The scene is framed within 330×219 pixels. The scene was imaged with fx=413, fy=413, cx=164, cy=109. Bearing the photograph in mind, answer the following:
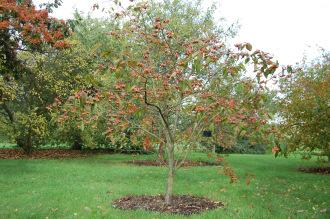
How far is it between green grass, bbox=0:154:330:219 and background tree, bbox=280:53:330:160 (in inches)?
60.1

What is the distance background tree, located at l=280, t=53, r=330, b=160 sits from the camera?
587 inches

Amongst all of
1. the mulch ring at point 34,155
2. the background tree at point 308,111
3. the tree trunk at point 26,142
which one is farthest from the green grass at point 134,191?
the tree trunk at point 26,142

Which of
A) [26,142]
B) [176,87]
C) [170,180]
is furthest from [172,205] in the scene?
[26,142]

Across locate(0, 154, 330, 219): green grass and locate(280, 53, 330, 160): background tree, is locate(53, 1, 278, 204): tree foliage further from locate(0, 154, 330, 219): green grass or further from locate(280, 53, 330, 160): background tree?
locate(280, 53, 330, 160): background tree

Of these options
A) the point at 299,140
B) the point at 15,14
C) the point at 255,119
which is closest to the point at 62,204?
the point at 255,119

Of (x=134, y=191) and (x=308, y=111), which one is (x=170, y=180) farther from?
(x=308, y=111)

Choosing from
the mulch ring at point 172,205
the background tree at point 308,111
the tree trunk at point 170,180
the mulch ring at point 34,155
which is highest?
the background tree at point 308,111

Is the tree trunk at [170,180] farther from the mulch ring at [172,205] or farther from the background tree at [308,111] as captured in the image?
the background tree at [308,111]

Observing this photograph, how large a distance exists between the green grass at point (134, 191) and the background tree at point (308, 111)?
1.53 m

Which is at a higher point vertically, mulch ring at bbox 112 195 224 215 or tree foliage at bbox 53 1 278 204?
tree foliage at bbox 53 1 278 204

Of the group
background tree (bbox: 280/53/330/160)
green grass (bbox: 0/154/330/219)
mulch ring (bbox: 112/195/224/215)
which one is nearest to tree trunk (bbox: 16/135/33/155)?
green grass (bbox: 0/154/330/219)

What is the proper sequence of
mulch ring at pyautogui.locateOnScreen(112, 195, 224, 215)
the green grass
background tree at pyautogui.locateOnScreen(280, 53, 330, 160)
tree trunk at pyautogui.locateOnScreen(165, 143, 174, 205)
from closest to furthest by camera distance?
1. the green grass
2. mulch ring at pyautogui.locateOnScreen(112, 195, 224, 215)
3. tree trunk at pyautogui.locateOnScreen(165, 143, 174, 205)
4. background tree at pyautogui.locateOnScreen(280, 53, 330, 160)

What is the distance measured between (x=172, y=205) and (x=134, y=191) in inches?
79.9

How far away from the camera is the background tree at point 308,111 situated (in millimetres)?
14906
